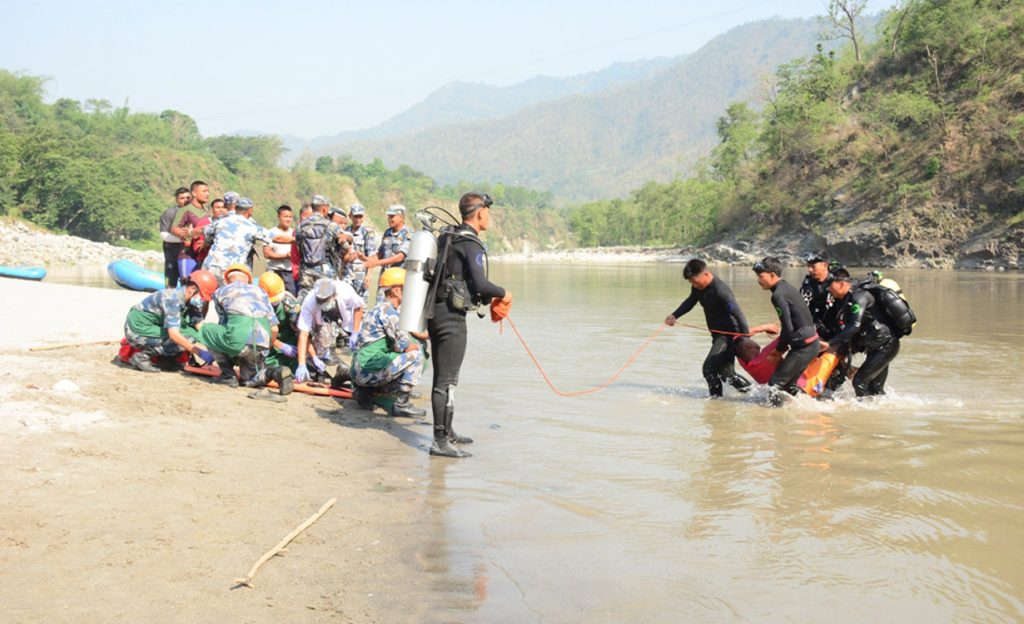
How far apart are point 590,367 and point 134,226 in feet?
198

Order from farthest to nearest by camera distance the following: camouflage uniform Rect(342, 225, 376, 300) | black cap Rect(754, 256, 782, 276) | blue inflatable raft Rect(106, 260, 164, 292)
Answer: blue inflatable raft Rect(106, 260, 164, 292) < camouflage uniform Rect(342, 225, 376, 300) < black cap Rect(754, 256, 782, 276)

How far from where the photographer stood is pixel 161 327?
27.0 ft

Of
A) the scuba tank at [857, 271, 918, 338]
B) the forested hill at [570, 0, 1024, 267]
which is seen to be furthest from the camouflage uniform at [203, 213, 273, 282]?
the forested hill at [570, 0, 1024, 267]

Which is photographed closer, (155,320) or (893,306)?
(155,320)

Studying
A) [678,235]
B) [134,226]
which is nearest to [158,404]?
[134,226]

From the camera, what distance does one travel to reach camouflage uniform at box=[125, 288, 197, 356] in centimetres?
812

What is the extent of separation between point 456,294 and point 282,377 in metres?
2.41

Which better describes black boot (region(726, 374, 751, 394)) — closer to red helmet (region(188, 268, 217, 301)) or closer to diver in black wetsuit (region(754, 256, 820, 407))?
diver in black wetsuit (region(754, 256, 820, 407))

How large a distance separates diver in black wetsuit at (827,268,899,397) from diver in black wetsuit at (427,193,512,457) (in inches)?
161

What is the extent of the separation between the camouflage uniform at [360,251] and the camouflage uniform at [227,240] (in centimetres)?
150

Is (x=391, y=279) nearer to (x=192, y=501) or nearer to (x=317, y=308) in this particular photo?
(x=317, y=308)

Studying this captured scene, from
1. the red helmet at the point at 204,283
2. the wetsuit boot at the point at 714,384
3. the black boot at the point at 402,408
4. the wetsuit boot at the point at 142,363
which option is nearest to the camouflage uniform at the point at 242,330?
the red helmet at the point at 204,283

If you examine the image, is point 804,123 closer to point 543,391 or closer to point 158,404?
point 543,391

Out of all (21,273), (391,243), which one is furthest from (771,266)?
(21,273)
